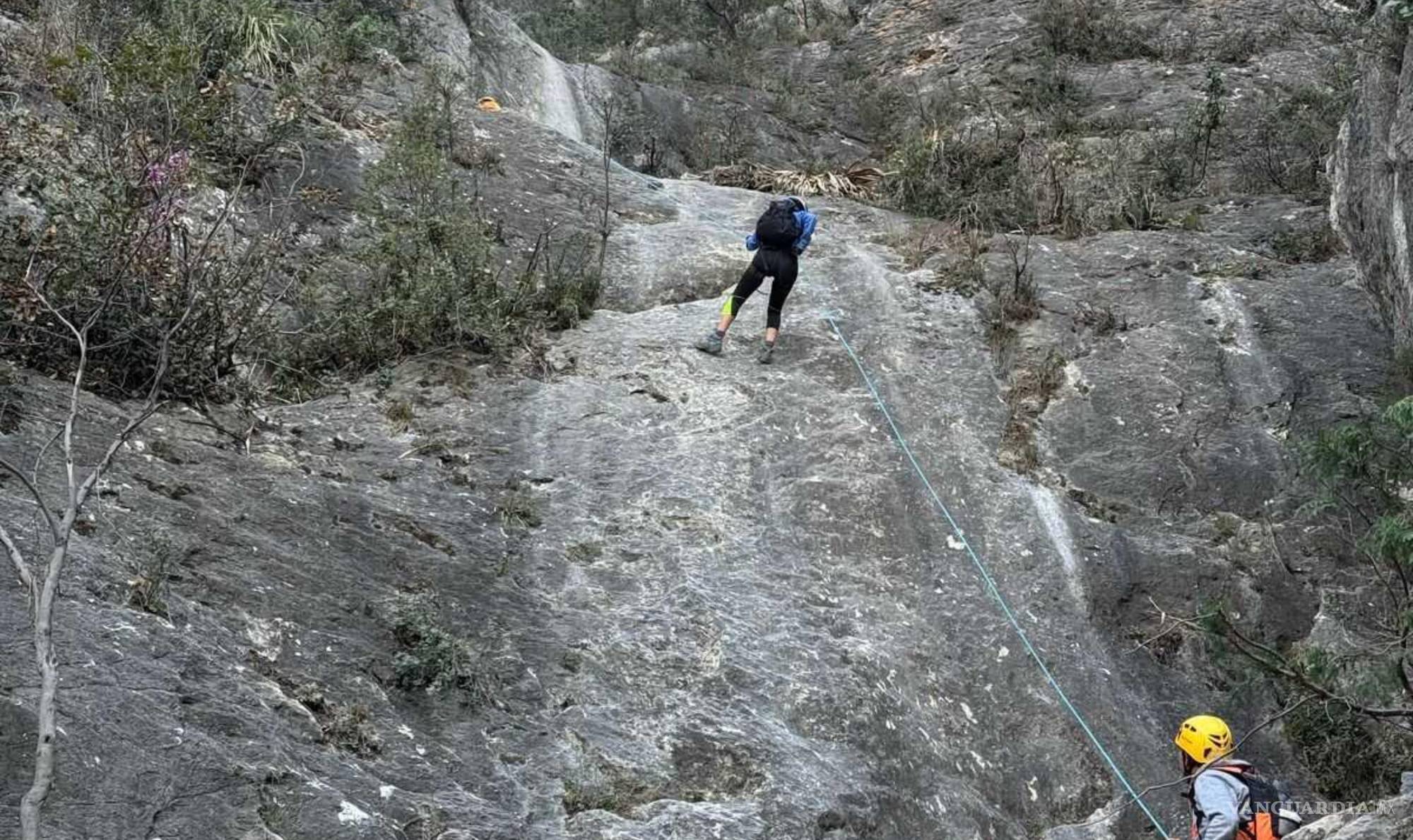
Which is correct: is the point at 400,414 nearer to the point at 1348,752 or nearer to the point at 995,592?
the point at 995,592

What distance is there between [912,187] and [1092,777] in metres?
8.85

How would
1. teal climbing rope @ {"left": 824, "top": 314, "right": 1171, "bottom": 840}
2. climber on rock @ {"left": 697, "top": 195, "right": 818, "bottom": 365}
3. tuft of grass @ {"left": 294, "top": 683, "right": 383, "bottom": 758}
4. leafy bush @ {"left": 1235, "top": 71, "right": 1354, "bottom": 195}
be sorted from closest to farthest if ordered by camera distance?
1. tuft of grass @ {"left": 294, "top": 683, "right": 383, "bottom": 758}
2. teal climbing rope @ {"left": 824, "top": 314, "right": 1171, "bottom": 840}
3. climber on rock @ {"left": 697, "top": 195, "right": 818, "bottom": 365}
4. leafy bush @ {"left": 1235, "top": 71, "right": 1354, "bottom": 195}

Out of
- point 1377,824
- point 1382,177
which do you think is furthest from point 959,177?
point 1377,824

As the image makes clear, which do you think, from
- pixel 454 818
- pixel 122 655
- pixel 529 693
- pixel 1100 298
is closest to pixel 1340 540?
pixel 1100 298

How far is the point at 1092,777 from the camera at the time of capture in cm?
783

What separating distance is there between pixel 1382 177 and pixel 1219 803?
566 cm

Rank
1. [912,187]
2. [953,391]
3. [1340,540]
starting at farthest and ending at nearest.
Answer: [912,187] → [953,391] → [1340,540]

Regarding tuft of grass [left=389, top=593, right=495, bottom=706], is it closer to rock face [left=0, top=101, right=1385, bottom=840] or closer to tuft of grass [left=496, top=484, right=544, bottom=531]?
rock face [left=0, top=101, right=1385, bottom=840]

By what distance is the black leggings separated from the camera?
36.2ft

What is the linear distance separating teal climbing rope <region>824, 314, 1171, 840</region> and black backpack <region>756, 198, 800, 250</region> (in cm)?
96

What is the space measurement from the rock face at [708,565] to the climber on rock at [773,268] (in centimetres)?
27

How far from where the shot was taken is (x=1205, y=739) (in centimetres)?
696

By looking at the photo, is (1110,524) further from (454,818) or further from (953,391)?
(454,818)

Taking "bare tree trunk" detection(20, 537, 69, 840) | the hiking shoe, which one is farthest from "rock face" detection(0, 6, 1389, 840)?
"bare tree trunk" detection(20, 537, 69, 840)
